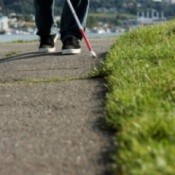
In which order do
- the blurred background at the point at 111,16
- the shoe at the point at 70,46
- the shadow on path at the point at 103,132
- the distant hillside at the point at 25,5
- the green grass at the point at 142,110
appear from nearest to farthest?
the green grass at the point at 142,110
the shadow on path at the point at 103,132
the shoe at the point at 70,46
the distant hillside at the point at 25,5
the blurred background at the point at 111,16

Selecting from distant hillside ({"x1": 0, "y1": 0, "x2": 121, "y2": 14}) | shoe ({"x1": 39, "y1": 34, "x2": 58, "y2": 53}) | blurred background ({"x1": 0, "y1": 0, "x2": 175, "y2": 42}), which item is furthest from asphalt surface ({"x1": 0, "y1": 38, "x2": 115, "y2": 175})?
blurred background ({"x1": 0, "y1": 0, "x2": 175, "y2": 42})

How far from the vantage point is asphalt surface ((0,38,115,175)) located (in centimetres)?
247

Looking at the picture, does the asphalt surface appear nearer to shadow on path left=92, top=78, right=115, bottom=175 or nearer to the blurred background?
shadow on path left=92, top=78, right=115, bottom=175

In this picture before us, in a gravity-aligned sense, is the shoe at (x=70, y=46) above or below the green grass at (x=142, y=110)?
below

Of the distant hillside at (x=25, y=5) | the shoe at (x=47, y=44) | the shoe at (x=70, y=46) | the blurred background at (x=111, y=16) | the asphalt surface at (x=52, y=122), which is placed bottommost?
the blurred background at (x=111, y=16)

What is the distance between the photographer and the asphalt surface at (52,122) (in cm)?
247

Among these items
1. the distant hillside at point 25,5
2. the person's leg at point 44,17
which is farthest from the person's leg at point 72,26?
the distant hillside at point 25,5

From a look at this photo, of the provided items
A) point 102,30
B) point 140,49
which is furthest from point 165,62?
point 102,30

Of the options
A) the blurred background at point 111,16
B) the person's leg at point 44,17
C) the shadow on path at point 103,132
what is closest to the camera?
the shadow on path at point 103,132

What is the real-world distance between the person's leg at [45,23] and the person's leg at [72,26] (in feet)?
0.98

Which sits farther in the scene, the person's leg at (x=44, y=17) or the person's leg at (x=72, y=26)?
the person's leg at (x=44, y=17)

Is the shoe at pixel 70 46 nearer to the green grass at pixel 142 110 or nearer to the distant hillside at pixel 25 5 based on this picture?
the green grass at pixel 142 110

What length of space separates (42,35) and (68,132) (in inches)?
158

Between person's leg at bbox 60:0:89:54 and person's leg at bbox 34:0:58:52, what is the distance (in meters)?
0.30
